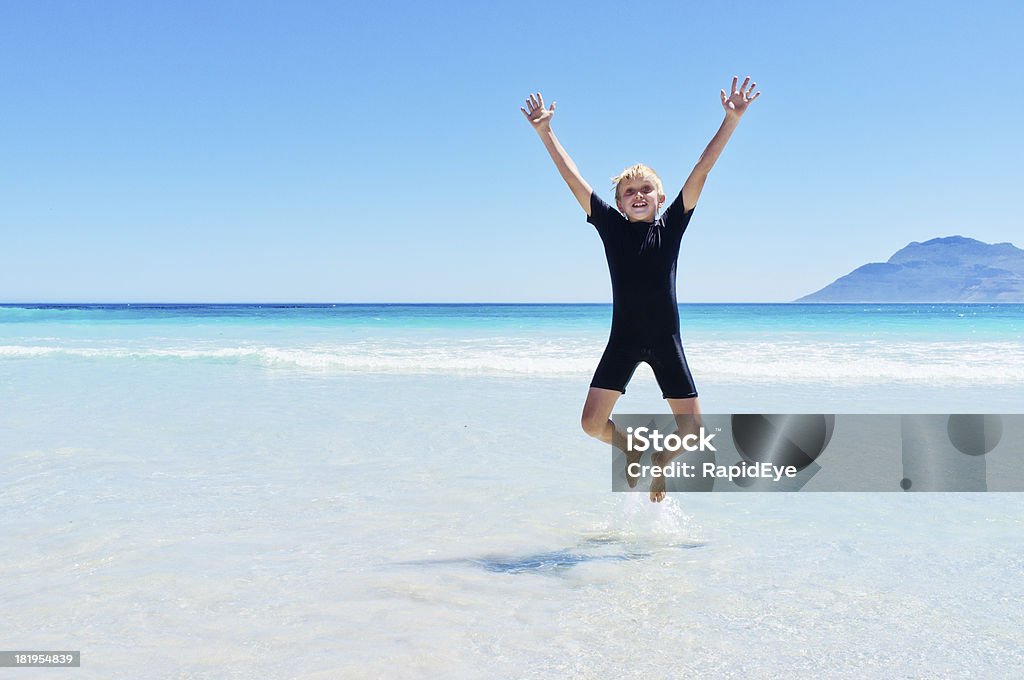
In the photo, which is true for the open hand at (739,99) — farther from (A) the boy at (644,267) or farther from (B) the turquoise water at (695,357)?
(B) the turquoise water at (695,357)

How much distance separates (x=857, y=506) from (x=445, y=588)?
123 inches

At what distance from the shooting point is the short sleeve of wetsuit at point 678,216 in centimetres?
455

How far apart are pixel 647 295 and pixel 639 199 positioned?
595mm

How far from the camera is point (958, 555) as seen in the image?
4.25 metres

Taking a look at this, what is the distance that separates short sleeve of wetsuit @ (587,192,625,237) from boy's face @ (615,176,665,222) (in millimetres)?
84

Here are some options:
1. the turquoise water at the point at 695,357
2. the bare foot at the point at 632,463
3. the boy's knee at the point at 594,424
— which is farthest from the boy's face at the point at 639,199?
the turquoise water at the point at 695,357

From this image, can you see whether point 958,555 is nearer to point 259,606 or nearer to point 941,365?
point 259,606

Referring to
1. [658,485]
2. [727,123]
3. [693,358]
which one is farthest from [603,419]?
[693,358]

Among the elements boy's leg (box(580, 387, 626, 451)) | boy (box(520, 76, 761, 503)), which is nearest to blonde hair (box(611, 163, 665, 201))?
boy (box(520, 76, 761, 503))

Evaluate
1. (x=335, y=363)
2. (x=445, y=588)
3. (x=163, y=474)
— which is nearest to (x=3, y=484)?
(x=163, y=474)

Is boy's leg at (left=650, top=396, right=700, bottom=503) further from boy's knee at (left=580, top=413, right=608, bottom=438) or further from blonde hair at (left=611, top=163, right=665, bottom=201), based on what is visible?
blonde hair at (left=611, top=163, right=665, bottom=201)

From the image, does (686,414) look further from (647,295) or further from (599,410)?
(647,295)

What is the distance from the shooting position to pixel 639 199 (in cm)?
464

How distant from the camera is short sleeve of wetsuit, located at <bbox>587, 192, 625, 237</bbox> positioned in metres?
4.62
